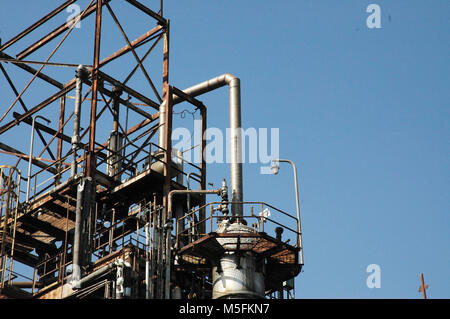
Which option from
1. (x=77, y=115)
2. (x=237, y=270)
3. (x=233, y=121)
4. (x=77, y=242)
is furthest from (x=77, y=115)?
(x=237, y=270)

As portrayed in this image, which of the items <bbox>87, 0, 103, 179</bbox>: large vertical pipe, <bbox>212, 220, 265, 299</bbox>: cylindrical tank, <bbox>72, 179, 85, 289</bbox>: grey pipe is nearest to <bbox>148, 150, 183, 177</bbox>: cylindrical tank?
<bbox>87, 0, 103, 179</bbox>: large vertical pipe

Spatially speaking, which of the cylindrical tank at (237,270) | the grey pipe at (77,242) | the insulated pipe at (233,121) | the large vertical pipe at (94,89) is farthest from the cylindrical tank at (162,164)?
the cylindrical tank at (237,270)

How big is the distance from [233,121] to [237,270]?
8571 millimetres

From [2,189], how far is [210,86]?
1114 cm

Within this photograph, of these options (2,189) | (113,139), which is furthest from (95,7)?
(2,189)

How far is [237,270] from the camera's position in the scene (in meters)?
40.4

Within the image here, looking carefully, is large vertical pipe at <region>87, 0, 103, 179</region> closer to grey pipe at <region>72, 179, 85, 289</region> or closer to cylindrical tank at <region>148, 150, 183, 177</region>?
grey pipe at <region>72, 179, 85, 289</region>

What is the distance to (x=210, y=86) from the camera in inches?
1992
